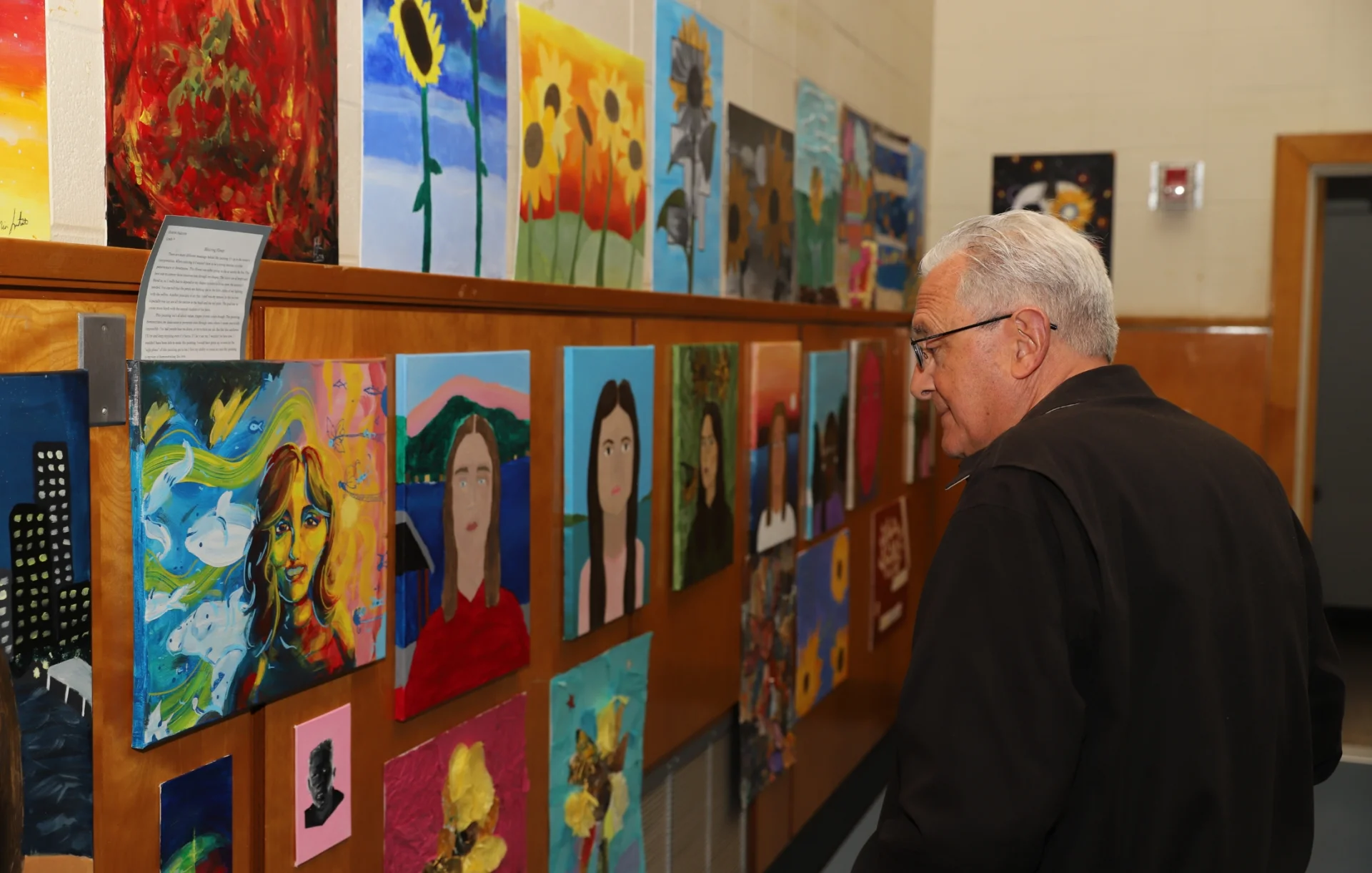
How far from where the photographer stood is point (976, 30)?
582 centimetres

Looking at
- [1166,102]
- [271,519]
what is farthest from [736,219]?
[1166,102]

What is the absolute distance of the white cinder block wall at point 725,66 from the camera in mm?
1453

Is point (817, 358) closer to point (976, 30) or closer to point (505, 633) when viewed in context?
point (505, 633)

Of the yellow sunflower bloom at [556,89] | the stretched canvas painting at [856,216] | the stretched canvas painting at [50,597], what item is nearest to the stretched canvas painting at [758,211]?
the stretched canvas painting at [856,216]

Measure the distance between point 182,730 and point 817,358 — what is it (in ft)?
9.05

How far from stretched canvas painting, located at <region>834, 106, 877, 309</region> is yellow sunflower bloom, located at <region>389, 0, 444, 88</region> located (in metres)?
2.52

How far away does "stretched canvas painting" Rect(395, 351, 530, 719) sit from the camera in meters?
2.02

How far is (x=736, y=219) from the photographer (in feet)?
11.6

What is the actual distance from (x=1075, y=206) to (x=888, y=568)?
6.57 ft

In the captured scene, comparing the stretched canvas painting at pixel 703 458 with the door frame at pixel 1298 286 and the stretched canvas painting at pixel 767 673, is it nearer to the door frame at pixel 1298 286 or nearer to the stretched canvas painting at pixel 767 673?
the stretched canvas painting at pixel 767 673

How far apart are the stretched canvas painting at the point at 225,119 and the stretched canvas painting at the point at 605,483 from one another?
750 mm

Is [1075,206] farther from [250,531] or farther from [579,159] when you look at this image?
[250,531]

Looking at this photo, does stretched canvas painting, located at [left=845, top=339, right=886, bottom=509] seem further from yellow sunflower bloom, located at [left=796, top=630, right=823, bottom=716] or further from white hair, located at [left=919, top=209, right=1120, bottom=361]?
white hair, located at [left=919, top=209, right=1120, bottom=361]

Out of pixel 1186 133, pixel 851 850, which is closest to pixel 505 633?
pixel 851 850
